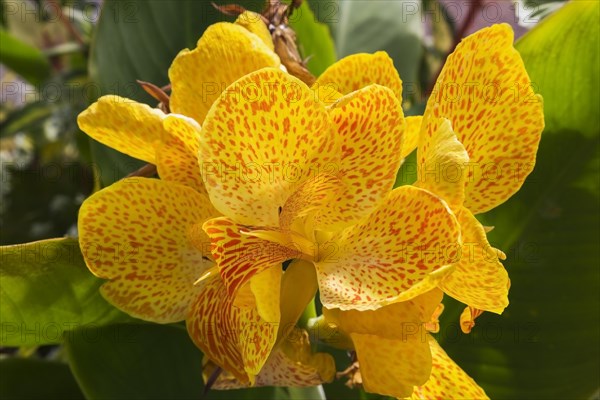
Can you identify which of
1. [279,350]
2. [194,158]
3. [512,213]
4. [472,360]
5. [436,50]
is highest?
[194,158]

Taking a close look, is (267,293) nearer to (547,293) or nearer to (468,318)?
(468,318)

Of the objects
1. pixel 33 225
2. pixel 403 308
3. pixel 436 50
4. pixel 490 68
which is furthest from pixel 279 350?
pixel 436 50

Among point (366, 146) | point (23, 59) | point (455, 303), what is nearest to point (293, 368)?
point (366, 146)

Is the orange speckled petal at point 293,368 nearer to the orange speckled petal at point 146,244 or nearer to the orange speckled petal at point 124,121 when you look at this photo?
the orange speckled petal at point 146,244

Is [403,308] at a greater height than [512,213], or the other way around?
[403,308]

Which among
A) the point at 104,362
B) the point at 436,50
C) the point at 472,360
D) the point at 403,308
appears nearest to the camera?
the point at 403,308

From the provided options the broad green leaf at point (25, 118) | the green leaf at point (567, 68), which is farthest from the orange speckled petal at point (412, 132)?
the broad green leaf at point (25, 118)

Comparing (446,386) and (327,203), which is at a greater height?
(327,203)

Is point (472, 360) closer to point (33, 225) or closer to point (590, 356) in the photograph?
point (590, 356)
